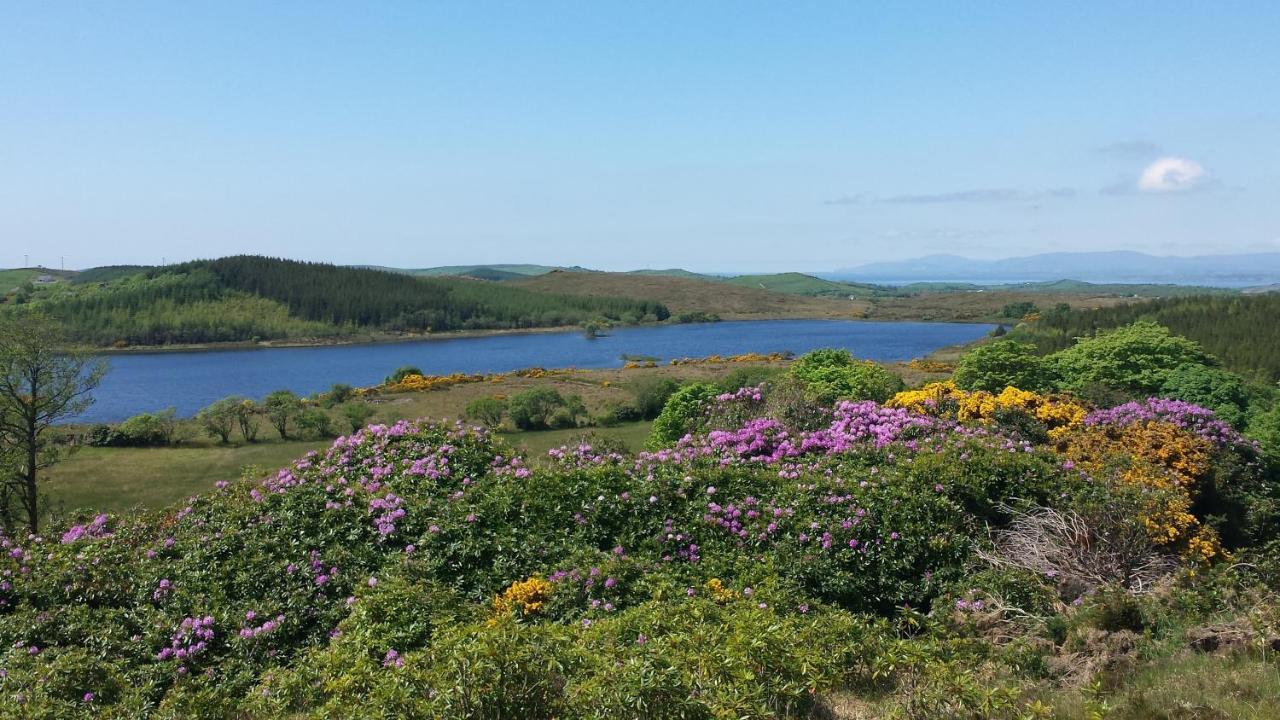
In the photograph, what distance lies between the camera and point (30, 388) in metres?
22.6

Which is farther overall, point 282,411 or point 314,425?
point 282,411

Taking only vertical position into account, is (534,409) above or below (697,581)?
below

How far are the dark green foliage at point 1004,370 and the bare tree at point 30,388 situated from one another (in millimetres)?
28990

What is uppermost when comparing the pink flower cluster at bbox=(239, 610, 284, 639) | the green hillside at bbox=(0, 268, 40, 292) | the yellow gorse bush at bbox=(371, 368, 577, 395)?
the green hillside at bbox=(0, 268, 40, 292)

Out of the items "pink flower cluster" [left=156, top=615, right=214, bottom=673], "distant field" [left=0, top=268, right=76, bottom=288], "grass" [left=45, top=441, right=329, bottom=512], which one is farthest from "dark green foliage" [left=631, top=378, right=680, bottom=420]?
"distant field" [left=0, top=268, right=76, bottom=288]

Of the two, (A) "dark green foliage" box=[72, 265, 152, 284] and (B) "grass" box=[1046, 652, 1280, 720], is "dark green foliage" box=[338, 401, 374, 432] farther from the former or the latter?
(A) "dark green foliage" box=[72, 265, 152, 284]

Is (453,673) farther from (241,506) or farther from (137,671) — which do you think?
(241,506)

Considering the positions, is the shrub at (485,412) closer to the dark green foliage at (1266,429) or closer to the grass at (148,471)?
the grass at (148,471)

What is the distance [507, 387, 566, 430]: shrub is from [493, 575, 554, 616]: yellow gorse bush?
35699 mm

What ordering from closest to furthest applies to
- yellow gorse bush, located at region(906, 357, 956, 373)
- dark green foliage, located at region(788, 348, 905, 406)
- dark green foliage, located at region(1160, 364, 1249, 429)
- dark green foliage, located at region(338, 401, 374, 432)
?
dark green foliage, located at region(1160, 364, 1249, 429)
dark green foliage, located at region(788, 348, 905, 406)
dark green foliage, located at region(338, 401, 374, 432)
yellow gorse bush, located at region(906, 357, 956, 373)

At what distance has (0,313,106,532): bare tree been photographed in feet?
67.4

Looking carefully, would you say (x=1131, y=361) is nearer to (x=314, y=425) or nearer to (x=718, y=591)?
(x=718, y=591)

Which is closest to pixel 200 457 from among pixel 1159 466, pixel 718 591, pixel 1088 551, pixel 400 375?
pixel 400 375

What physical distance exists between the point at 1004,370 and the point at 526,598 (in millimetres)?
22779
